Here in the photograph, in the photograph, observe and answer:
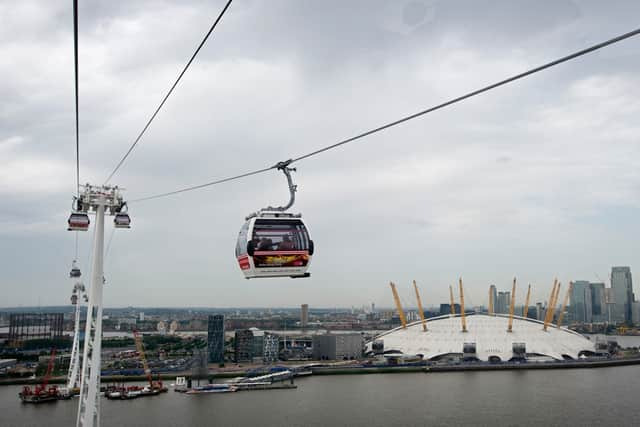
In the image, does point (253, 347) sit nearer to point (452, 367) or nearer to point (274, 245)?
point (452, 367)

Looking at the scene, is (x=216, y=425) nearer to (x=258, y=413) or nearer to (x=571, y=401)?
(x=258, y=413)

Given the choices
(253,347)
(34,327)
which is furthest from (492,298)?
(34,327)

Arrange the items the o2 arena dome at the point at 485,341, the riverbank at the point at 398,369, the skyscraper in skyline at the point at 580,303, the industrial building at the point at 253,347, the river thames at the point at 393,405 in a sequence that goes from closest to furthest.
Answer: the river thames at the point at 393,405
the riverbank at the point at 398,369
the o2 arena dome at the point at 485,341
the industrial building at the point at 253,347
the skyscraper in skyline at the point at 580,303

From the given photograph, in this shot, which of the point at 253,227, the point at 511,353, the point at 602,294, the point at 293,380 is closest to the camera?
the point at 253,227

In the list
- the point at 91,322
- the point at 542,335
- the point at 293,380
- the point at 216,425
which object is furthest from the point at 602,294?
the point at 91,322

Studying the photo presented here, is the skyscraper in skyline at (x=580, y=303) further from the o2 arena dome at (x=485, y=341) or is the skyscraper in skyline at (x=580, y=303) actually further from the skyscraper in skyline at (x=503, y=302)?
the o2 arena dome at (x=485, y=341)

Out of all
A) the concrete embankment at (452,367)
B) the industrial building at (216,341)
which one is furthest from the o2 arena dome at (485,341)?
the industrial building at (216,341)
